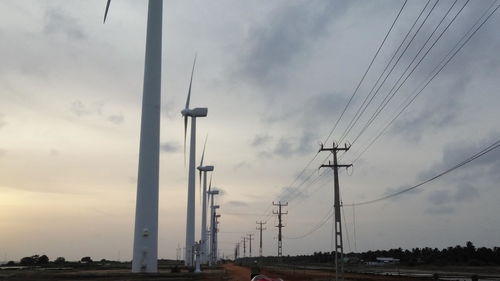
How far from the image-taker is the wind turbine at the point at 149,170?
3331cm

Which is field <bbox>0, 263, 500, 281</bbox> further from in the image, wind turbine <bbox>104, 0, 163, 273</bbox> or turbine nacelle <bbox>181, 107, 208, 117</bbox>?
turbine nacelle <bbox>181, 107, 208, 117</bbox>

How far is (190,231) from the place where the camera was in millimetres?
84375

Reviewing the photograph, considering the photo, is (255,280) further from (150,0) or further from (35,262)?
(35,262)

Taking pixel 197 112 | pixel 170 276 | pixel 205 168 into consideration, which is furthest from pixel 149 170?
pixel 205 168

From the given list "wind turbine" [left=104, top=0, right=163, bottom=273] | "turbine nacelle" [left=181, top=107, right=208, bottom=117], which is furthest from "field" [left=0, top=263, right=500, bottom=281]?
"turbine nacelle" [left=181, top=107, right=208, bottom=117]

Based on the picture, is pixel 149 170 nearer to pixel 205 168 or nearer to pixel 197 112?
pixel 197 112

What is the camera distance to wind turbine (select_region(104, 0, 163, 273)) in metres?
33.3

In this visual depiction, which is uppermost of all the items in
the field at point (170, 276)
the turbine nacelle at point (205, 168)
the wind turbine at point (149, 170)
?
the turbine nacelle at point (205, 168)

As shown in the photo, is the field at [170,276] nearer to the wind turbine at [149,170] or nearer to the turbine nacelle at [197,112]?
the wind turbine at [149,170]

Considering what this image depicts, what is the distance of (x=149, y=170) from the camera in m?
33.7

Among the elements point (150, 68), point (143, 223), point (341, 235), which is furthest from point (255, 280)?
point (341, 235)

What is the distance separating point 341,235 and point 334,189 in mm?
4532

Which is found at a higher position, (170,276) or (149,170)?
(149,170)

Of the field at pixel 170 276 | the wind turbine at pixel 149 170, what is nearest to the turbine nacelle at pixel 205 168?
the field at pixel 170 276
